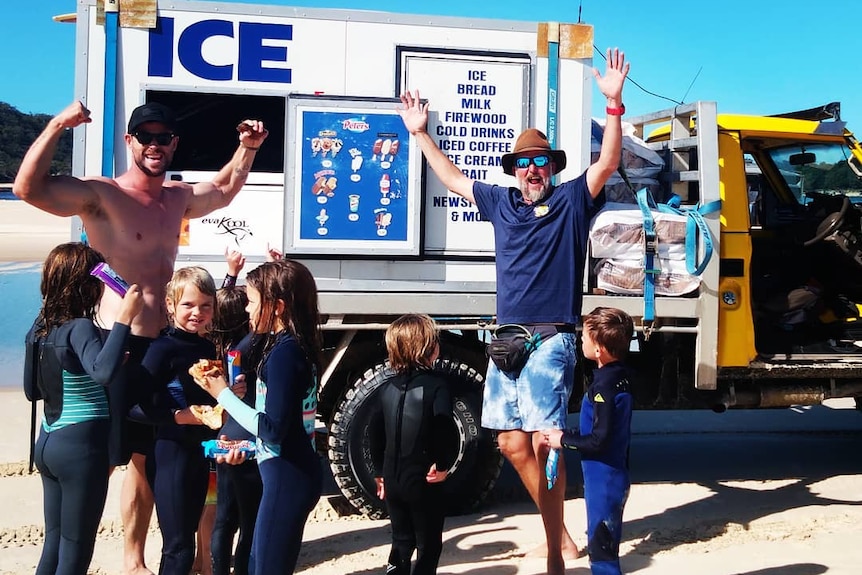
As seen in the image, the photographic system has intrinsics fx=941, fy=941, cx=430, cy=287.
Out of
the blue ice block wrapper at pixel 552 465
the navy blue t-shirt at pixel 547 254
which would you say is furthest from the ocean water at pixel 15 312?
the blue ice block wrapper at pixel 552 465

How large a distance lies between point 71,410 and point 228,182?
170 centimetres

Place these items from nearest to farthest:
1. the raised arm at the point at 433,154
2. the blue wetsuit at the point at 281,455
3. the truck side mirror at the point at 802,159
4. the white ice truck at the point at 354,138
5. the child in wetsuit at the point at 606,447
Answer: the blue wetsuit at the point at 281,455 < the child in wetsuit at the point at 606,447 < the raised arm at the point at 433,154 < the white ice truck at the point at 354,138 < the truck side mirror at the point at 802,159

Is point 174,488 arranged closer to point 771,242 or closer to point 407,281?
point 407,281

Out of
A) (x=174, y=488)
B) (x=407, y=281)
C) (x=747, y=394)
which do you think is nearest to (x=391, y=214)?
(x=407, y=281)

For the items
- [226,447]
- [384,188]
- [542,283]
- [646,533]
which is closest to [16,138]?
[384,188]

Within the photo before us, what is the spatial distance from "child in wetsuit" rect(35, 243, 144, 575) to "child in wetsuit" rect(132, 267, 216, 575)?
Answer: 0.86 ft

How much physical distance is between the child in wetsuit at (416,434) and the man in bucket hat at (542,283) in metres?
0.56

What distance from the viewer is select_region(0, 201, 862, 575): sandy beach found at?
4617mm

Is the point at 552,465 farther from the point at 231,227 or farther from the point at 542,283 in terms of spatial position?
the point at 231,227

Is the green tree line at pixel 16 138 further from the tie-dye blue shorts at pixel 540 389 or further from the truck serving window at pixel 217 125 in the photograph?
the tie-dye blue shorts at pixel 540 389

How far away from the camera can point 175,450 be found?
12.0 feet

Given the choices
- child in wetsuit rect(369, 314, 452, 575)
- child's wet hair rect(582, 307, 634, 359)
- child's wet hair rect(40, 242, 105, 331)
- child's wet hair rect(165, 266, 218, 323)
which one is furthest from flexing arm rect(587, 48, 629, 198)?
child's wet hair rect(40, 242, 105, 331)

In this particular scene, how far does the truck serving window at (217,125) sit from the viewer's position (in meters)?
5.00

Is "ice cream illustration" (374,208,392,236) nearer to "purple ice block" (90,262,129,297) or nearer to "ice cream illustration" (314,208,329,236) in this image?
"ice cream illustration" (314,208,329,236)
